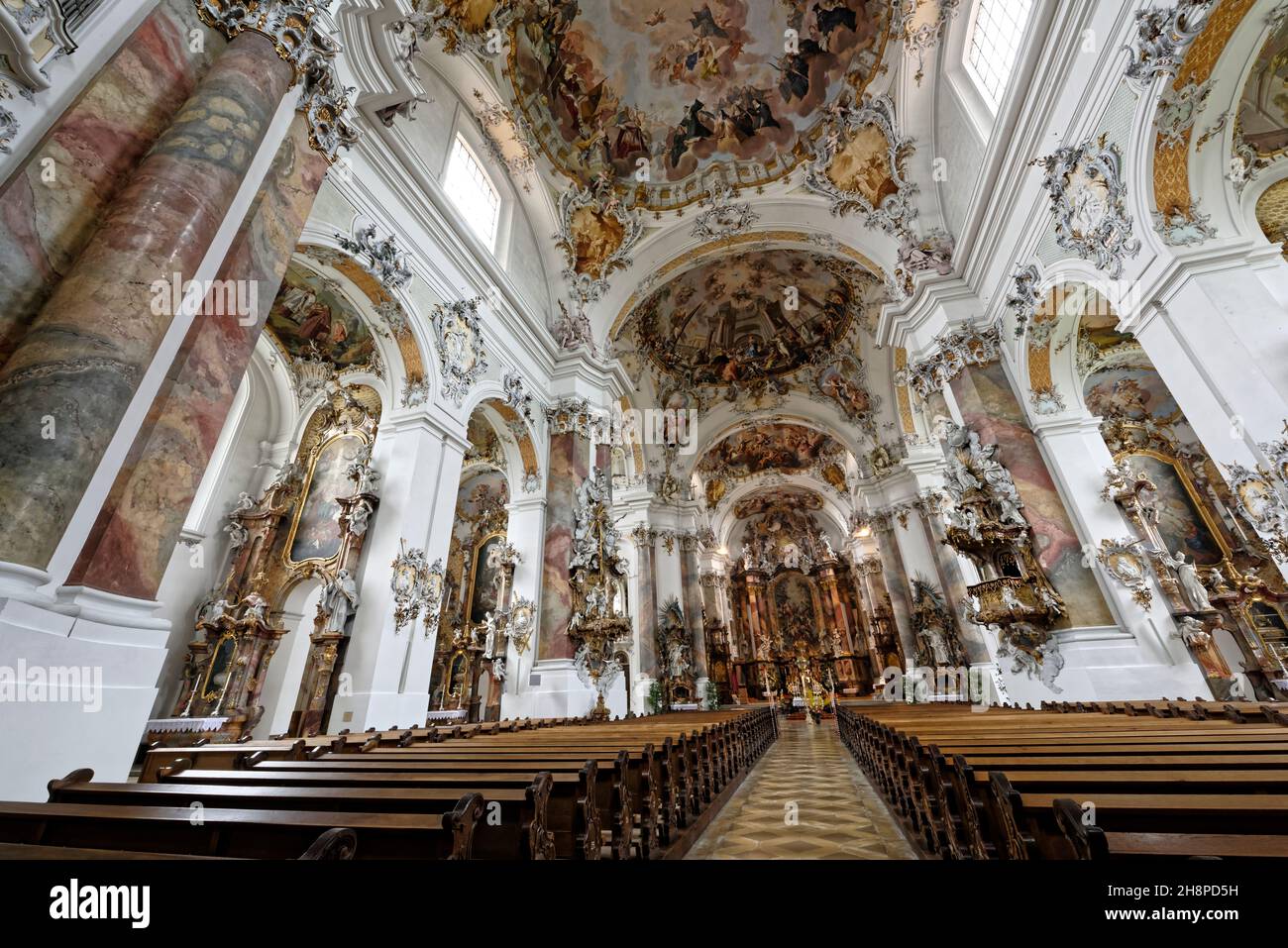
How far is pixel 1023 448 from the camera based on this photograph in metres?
7.48

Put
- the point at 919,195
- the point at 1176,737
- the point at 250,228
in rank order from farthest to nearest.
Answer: the point at 919,195, the point at 250,228, the point at 1176,737

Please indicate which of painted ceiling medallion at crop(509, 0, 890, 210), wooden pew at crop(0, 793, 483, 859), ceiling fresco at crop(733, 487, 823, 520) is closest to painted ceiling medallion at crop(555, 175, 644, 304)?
painted ceiling medallion at crop(509, 0, 890, 210)

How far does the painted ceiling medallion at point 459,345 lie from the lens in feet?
24.7

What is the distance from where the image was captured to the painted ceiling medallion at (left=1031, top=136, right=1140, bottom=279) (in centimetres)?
532

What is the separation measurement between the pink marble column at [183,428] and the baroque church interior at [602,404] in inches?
1.1

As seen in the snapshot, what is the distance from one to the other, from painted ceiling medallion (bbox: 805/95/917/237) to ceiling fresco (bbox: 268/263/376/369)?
31.1ft

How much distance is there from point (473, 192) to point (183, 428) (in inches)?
317

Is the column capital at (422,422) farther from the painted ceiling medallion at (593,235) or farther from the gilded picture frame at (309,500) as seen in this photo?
the painted ceiling medallion at (593,235)

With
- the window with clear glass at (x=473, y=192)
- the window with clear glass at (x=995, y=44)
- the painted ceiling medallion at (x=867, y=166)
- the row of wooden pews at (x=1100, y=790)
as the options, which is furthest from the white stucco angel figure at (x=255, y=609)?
the window with clear glass at (x=995, y=44)

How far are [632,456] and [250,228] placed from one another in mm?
12596

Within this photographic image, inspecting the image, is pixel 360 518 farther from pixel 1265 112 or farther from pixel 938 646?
pixel 938 646

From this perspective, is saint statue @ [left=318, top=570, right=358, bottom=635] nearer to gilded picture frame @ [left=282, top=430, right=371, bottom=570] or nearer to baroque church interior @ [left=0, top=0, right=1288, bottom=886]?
baroque church interior @ [left=0, top=0, right=1288, bottom=886]
